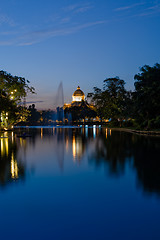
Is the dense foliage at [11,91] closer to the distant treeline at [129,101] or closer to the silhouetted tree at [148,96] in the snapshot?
the distant treeline at [129,101]

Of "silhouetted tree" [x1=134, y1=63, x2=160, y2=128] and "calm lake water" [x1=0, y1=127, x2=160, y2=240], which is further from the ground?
"silhouetted tree" [x1=134, y1=63, x2=160, y2=128]

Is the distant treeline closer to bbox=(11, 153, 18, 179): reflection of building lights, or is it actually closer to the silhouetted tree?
the silhouetted tree

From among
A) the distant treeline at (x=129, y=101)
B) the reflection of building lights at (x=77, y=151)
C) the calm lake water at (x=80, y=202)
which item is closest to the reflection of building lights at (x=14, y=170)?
the calm lake water at (x=80, y=202)

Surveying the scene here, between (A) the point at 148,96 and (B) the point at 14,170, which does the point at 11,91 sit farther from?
(B) the point at 14,170

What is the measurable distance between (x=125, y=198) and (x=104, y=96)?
57494mm

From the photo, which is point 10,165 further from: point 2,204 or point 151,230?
point 151,230

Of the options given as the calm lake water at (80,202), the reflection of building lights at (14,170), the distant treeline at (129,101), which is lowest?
the calm lake water at (80,202)

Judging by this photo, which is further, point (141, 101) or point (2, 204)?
Result: point (141, 101)

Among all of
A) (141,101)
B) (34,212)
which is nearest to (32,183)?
(34,212)

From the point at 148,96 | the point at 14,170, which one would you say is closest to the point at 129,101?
the point at 148,96

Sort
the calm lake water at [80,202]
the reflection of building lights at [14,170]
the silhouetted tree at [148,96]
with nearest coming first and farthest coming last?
the calm lake water at [80,202], the reflection of building lights at [14,170], the silhouetted tree at [148,96]

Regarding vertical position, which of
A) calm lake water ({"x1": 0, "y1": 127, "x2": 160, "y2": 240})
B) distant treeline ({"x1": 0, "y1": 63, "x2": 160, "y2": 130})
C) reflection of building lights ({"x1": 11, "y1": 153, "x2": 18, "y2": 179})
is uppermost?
distant treeline ({"x1": 0, "y1": 63, "x2": 160, "y2": 130})

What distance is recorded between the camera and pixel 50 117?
172m

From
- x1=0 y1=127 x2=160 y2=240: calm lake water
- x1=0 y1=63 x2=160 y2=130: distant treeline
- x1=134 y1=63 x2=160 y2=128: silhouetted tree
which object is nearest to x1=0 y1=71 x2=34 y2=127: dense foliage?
x1=0 y1=63 x2=160 y2=130: distant treeline
